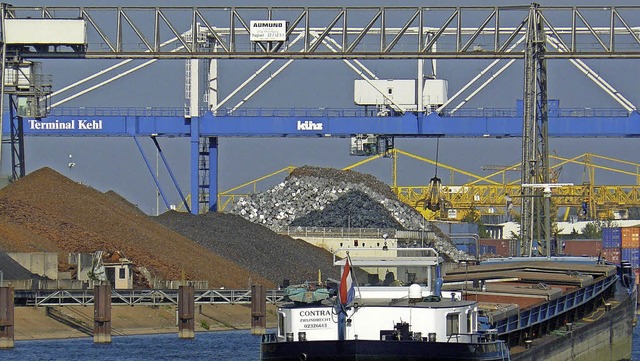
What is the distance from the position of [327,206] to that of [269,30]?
42.6 m

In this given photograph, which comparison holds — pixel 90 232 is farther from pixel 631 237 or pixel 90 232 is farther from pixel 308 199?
pixel 631 237

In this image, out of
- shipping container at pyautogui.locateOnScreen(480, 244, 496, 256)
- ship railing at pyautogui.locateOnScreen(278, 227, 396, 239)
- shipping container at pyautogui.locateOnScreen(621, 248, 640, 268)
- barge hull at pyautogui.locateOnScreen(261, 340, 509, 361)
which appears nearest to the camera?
barge hull at pyautogui.locateOnScreen(261, 340, 509, 361)

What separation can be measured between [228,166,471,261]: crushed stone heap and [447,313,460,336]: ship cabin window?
9288cm

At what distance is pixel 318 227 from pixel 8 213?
131ft

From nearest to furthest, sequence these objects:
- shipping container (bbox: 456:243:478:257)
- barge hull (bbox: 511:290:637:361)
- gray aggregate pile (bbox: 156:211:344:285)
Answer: barge hull (bbox: 511:290:637:361), gray aggregate pile (bbox: 156:211:344:285), shipping container (bbox: 456:243:478:257)

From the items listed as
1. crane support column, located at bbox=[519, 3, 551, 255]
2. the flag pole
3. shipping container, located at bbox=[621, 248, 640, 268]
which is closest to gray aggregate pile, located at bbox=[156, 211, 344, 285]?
shipping container, located at bbox=[621, 248, 640, 268]

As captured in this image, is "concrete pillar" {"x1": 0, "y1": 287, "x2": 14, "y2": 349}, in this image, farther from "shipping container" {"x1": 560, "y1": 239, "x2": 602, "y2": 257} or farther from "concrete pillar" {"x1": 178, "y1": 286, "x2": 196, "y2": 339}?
"shipping container" {"x1": 560, "y1": 239, "x2": 602, "y2": 257}

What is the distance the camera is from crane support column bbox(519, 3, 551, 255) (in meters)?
69.3

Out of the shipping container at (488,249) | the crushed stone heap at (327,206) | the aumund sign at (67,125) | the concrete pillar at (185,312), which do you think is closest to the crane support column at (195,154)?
the aumund sign at (67,125)

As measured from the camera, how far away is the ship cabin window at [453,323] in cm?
3788

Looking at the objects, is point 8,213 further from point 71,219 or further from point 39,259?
point 39,259

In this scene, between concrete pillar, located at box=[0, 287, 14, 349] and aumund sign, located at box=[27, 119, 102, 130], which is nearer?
concrete pillar, located at box=[0, 287, 14, 349]

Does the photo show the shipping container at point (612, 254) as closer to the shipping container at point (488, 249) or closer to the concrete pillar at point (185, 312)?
the shipping container at point (488, 249)

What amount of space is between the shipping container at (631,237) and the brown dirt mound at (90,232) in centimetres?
3908
